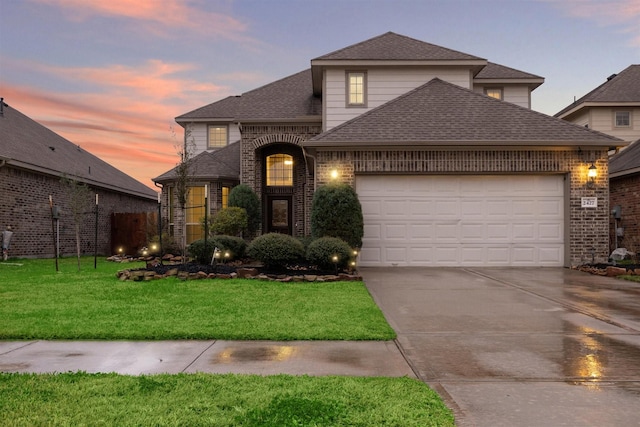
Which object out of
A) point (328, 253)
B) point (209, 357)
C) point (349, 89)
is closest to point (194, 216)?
point (349, 89)

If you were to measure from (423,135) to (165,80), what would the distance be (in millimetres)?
13195

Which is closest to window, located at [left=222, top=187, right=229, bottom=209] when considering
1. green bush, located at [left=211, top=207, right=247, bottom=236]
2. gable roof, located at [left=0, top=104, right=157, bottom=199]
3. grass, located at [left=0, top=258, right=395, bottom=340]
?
green bush, located at [left=211, top=207, right=247, bottom=236]

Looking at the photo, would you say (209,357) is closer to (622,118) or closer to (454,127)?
(454,127)

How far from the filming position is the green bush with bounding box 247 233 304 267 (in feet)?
37.0

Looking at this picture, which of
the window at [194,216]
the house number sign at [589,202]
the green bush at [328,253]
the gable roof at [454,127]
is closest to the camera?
the green bush at [328,253]

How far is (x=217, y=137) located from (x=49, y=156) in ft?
24.8

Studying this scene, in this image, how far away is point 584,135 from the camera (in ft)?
43.8

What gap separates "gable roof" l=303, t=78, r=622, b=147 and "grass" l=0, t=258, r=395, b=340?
5237 mm

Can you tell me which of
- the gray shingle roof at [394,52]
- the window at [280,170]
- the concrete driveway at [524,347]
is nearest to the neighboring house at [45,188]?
the window at [280,170]

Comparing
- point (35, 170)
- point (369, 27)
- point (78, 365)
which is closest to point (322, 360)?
point (78, 365)

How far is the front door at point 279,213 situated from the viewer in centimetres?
2016

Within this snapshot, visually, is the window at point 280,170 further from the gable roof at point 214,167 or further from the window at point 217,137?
the window at point 217,137

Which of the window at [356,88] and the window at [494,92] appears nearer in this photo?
the window at [356,88]

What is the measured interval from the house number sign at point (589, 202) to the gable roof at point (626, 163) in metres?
→ 3.63
